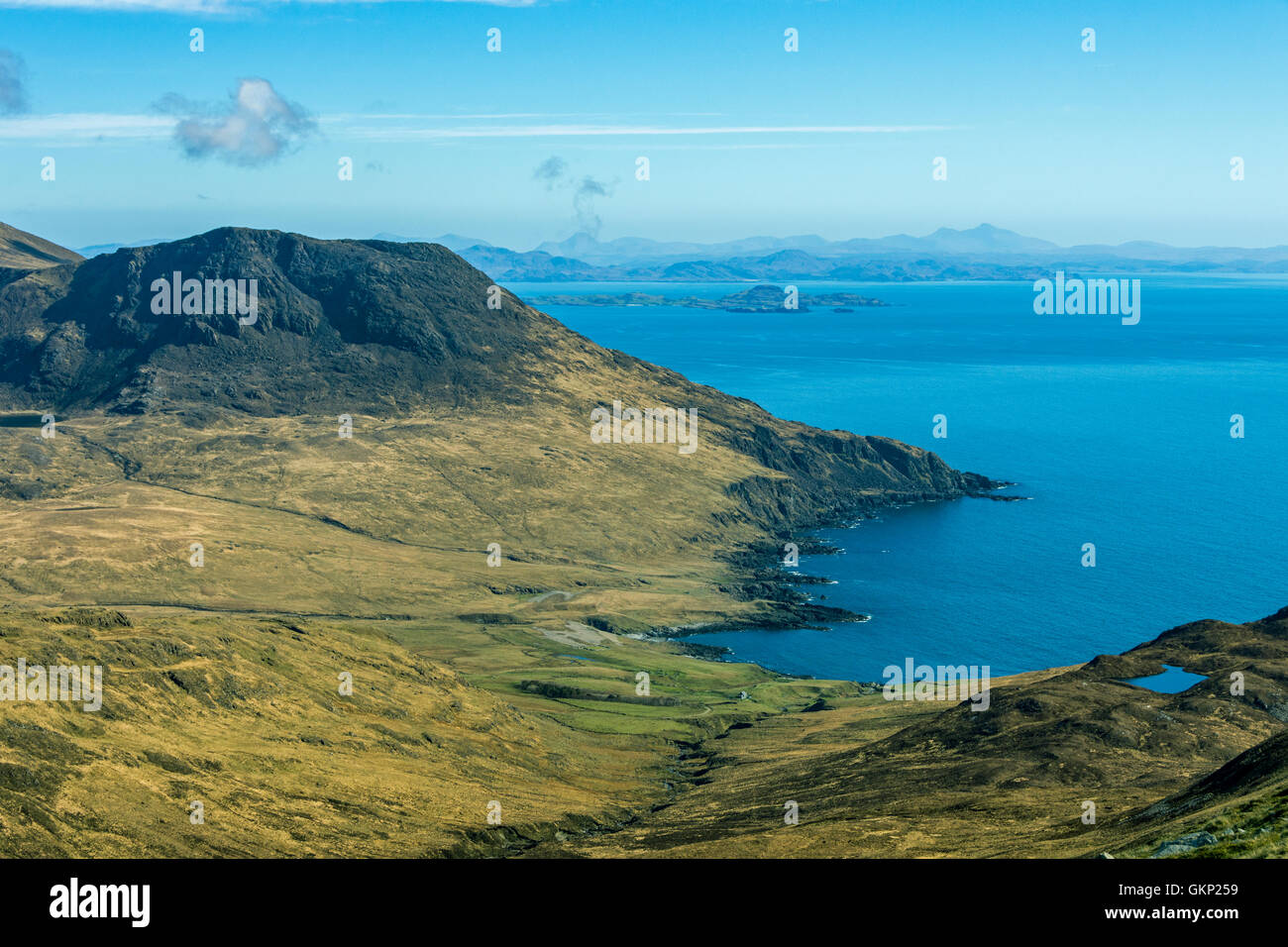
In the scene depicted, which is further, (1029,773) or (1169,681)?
(1169,681)

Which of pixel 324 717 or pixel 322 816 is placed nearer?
pixel 322 816

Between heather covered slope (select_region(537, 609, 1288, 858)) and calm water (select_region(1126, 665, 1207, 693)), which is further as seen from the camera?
calm water (select_region(1126, 665, 1207, 693))

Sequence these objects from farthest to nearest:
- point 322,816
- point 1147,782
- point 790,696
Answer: point 790,696
point 1147,782
point 322,816

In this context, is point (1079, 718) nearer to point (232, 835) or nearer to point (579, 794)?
point (579, 794)

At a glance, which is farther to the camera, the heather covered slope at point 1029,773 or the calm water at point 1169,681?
the calm water at point 1169,681

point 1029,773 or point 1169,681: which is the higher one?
point 1169,681
